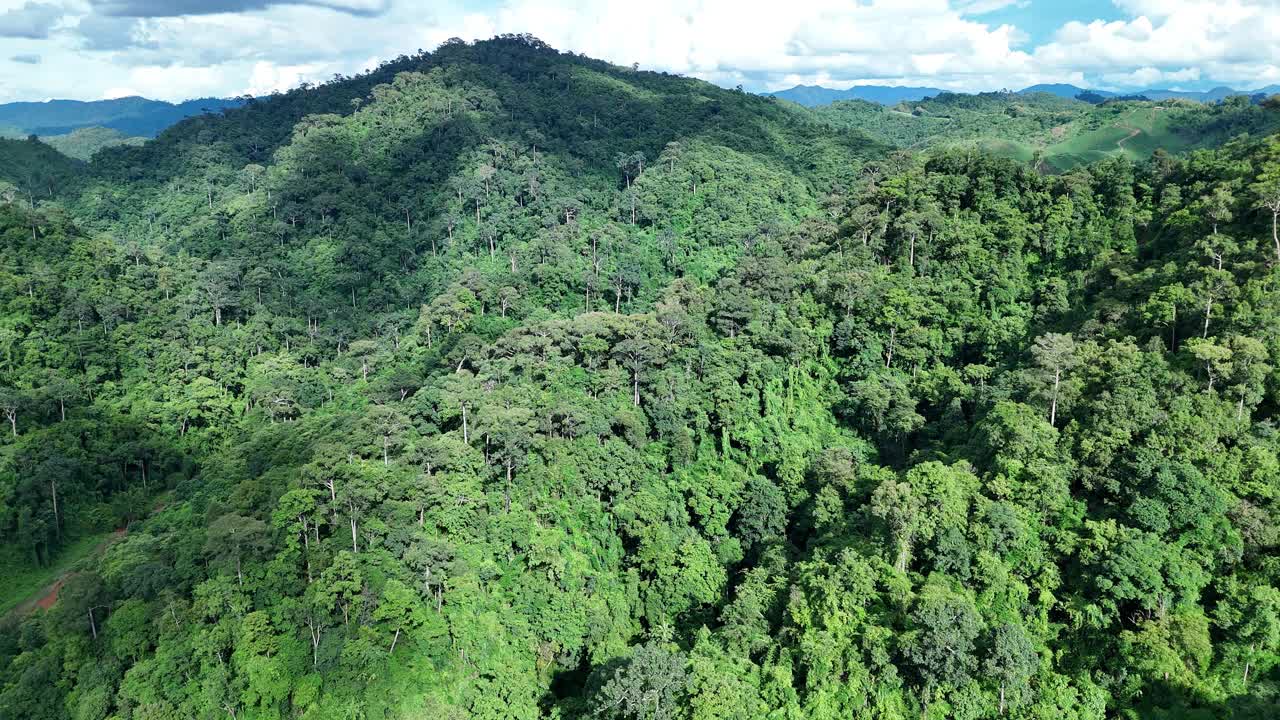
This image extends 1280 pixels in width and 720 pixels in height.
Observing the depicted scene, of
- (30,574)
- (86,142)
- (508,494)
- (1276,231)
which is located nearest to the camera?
(508,494)

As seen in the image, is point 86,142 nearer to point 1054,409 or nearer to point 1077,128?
point 1077,128

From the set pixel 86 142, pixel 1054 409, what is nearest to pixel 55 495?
pixel 1054 409

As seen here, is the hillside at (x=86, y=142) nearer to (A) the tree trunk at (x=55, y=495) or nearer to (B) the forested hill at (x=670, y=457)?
(B) the forested hill at (x=670, y=457)

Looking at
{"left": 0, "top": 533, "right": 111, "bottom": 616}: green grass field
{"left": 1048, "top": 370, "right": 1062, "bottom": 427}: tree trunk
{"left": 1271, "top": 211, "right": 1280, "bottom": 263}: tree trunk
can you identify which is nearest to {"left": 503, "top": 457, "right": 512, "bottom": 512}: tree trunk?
{"left": 0, "top": 533, "right": 111, "bottom": 616}: green grass field

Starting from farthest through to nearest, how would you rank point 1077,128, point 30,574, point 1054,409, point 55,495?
point 1077,128 → point 55,495 → point 30,574 → point 1054,409

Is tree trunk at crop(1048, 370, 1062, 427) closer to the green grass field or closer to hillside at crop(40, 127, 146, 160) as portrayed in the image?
the green grass field

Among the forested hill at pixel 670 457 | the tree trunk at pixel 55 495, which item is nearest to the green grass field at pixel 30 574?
the forested hill at pixel 670 457

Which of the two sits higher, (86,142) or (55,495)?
(86,142)

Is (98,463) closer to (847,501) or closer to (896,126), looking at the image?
(847,501)
